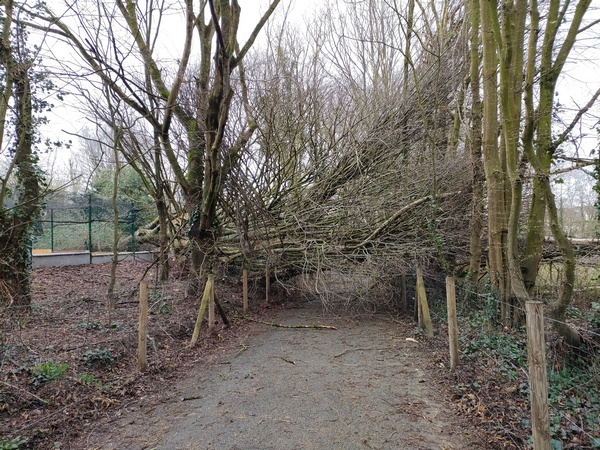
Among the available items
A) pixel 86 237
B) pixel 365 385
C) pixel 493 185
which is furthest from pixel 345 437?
pixel 86 237

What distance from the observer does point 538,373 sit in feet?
8.50

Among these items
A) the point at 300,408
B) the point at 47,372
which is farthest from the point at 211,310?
the point at 300,408

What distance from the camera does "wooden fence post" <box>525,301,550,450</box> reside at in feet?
8.40

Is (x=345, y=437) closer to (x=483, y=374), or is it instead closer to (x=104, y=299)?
(x=483, y=374)

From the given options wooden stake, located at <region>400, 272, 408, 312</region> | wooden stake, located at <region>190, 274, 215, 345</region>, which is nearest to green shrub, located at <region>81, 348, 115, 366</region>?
wooden stake, located at <region>190, 274, 215, 345</region>

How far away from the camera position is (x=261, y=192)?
9742mm

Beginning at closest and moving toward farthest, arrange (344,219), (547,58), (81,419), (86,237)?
(81,419)
(547,58)
(344,219)
(86,237)

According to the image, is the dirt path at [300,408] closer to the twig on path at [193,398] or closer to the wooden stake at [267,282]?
the twig on path at [193,398]

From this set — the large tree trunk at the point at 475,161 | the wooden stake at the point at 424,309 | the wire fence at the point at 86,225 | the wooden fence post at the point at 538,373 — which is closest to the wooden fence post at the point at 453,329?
the wooden stake at the point at 424,309

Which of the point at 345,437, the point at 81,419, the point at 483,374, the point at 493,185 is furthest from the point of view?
the point at 493,185

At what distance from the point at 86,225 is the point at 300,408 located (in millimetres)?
13664

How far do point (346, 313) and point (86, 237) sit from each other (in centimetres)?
1101

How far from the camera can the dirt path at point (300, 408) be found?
11.0 ft

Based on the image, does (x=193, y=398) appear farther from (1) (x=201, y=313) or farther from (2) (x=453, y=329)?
(2) (x=453, y=329)
